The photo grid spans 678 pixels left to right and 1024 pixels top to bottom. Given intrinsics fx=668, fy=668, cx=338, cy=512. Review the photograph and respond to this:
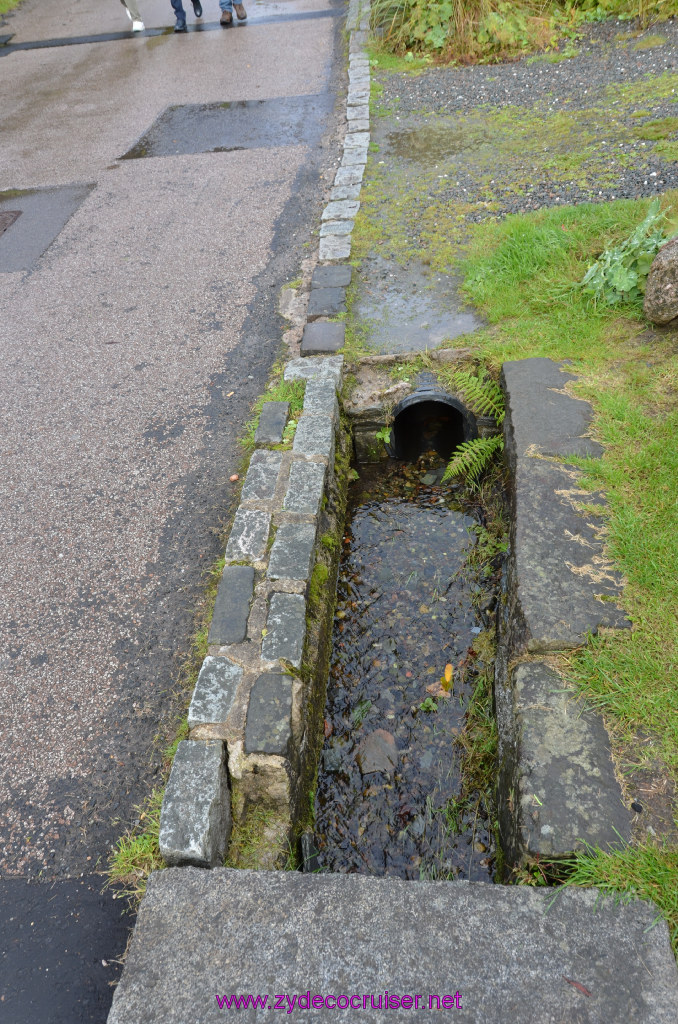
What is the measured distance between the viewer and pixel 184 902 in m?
2.02

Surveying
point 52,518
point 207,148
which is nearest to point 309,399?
point 52,518

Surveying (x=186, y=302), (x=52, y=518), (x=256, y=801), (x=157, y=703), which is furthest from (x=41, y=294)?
(x=256, y=801)

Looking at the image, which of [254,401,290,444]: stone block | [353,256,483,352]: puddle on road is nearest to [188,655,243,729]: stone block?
[254,401,290,444]: stone block

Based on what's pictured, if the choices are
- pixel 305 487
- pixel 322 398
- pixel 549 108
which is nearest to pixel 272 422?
pixel 322 398

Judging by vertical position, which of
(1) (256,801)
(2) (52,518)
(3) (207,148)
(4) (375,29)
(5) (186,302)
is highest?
(4) (375,29)

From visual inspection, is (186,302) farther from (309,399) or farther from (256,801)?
(256,801)

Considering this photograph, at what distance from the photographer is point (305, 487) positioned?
3.48m

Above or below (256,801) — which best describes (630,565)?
above

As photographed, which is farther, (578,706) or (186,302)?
(186,302)

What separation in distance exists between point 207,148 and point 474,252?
161 inches

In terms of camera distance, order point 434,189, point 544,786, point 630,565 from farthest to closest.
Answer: point 434,189 → point 630,565 → point 544,786

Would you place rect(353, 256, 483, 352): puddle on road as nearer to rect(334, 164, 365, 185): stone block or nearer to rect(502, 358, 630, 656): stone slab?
rect(502, 358, 630, 656): stone slab

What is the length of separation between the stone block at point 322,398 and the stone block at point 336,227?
2.10m

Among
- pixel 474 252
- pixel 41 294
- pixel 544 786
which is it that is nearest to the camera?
pixel 544 786
